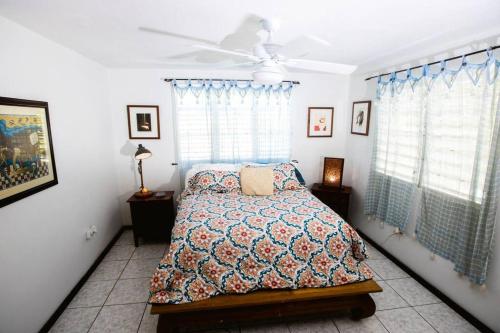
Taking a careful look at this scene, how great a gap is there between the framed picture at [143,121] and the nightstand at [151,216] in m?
0.88

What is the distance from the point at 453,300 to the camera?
2.16 meters

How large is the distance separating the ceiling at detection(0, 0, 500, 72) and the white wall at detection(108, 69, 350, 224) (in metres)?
0.82

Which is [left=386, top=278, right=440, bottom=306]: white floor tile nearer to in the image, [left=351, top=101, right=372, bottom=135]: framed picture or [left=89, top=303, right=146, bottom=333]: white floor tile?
[left=351, top=101, right=372, bottom=135]: framed picture

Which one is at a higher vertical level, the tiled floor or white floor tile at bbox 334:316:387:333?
the tiled floor

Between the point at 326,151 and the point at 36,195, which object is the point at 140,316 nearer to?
the point at 36,195

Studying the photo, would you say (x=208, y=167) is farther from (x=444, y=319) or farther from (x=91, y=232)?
(x=444, y=319)

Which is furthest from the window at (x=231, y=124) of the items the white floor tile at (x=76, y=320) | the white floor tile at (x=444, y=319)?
Answer: the white floor tile at (x=444, y=319)

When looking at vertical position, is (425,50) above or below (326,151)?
above

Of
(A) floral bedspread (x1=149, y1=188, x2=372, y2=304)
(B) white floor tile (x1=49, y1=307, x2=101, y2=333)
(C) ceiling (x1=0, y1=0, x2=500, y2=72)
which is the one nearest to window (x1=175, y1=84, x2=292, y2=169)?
(C) ceiling (x1=0, y1=0, x2=500, y2=72)

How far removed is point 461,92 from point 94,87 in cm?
364

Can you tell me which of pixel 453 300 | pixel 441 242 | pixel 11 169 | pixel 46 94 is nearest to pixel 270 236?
pixel 441 242

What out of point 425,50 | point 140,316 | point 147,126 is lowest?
point 140,316

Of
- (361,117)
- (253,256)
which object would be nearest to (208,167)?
(253,256)

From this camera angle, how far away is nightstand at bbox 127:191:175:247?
3057mm
